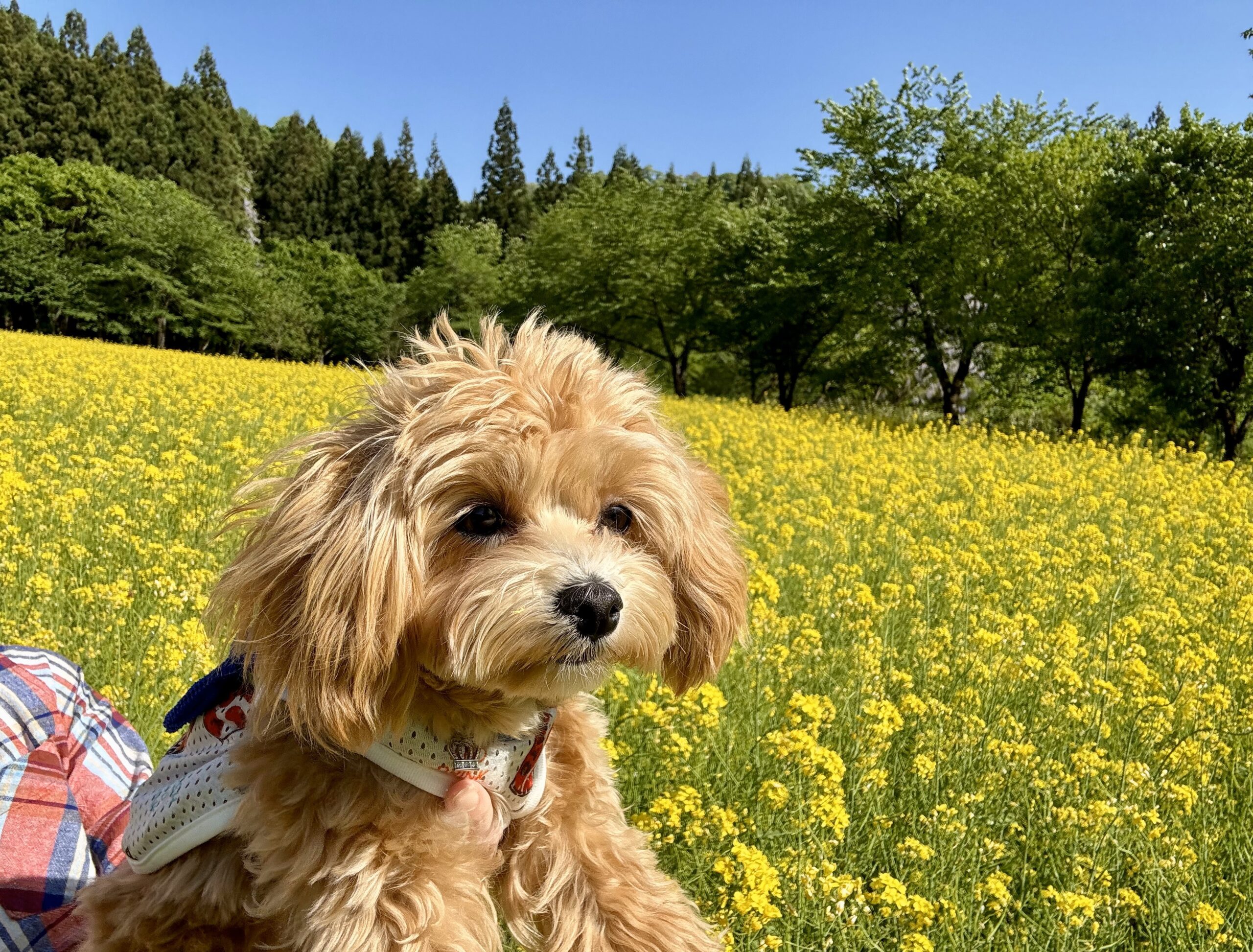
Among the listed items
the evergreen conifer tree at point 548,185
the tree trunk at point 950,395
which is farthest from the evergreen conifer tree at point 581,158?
the tree trunk at point 950,395

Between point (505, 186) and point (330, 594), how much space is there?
73.9 metres

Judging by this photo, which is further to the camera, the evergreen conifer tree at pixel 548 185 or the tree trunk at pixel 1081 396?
the evergreen conifer tree at pixel 548 185

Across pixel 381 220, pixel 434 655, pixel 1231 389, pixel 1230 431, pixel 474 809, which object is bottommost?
pixel 474 809

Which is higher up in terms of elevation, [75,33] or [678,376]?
[75,33]

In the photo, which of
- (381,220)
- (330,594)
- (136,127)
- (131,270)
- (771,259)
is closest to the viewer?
(330,594)

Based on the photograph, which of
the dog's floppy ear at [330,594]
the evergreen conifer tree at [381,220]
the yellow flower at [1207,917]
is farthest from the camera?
the evergreen conifer tree at [381,220]

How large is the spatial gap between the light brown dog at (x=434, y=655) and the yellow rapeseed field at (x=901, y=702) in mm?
418

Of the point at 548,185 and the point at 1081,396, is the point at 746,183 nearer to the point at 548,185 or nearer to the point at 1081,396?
the point at 548,185

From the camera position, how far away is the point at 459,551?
1.84m

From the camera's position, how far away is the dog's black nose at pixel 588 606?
1720 mm

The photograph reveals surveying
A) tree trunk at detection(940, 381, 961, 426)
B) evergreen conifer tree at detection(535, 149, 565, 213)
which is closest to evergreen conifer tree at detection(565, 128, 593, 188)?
evergreen conifer tree at detection(535, 149, 565, 213)

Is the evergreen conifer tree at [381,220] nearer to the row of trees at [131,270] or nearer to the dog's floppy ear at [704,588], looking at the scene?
the row of trees at [131,270]

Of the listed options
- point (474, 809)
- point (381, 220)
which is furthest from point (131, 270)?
point (474, 809)

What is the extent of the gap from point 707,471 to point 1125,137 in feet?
87.4
